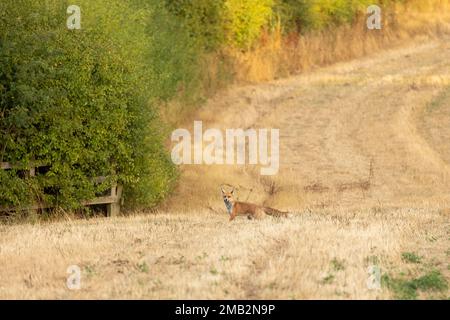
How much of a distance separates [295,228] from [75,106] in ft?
21.4

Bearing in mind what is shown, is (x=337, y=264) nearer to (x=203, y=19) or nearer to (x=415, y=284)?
(x=415, y=284)

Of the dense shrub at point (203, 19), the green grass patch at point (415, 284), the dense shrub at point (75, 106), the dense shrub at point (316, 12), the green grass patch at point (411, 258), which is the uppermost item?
the dense shrub at point (316, 12)

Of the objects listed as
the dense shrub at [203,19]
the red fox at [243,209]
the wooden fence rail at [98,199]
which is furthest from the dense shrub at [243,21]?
the red fox at [243,209]

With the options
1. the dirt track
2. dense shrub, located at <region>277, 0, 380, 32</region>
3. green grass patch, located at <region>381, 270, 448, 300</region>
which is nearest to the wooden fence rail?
the dirt track

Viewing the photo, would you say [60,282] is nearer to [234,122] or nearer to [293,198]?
[293,198]

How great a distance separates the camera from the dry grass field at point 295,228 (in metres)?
12.1

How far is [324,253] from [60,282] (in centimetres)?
350

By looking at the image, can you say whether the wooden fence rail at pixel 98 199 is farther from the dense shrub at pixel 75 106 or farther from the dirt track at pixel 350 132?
the dirt track at pixel 350 132

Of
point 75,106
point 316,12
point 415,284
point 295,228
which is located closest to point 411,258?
point 415,284

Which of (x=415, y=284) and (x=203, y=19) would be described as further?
(x=203, y=19)

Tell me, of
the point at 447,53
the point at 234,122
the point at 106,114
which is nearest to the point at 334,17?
the point at 447,53

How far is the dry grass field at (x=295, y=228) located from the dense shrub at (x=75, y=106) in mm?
1318

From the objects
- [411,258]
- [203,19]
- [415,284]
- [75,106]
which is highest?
[203,19]

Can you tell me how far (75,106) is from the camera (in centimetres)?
2112
